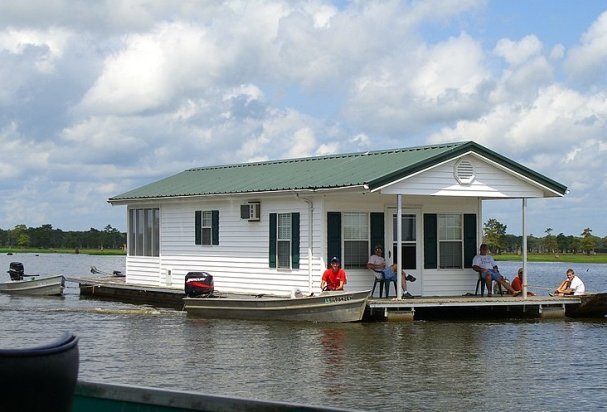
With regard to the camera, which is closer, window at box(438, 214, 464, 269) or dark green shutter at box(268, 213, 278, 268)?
dark green shutter at box(268, 213, 278, 268)

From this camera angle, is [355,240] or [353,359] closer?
[353,359]

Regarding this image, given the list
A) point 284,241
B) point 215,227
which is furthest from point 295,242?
point 215,227

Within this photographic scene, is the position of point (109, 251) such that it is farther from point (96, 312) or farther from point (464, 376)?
point (464, 376)

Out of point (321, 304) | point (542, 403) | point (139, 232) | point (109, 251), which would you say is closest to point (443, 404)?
point (542, 403)

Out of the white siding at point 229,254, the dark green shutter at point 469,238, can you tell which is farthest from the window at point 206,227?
the dark green shutter at point 469,238

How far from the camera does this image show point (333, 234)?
951 inches

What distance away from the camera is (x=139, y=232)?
32094 millimetres

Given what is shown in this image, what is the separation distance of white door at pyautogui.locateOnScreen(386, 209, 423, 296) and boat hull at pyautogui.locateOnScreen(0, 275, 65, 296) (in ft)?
49.1

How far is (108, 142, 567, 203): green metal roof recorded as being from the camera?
2344 centimetres

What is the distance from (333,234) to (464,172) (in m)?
3.51

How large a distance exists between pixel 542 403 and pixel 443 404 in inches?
58.0

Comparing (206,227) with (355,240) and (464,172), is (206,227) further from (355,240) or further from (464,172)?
(464,172)

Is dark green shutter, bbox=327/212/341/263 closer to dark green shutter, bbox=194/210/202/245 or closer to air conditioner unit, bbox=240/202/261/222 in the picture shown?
air conditioner unit, bbox=240/202/261/222

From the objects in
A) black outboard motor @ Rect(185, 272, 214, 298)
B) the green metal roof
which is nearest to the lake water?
black outboard motor @ Rect(185, 272, 214, 298)
